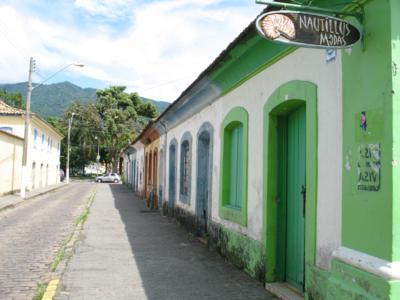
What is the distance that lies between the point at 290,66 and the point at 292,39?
6.39 ft

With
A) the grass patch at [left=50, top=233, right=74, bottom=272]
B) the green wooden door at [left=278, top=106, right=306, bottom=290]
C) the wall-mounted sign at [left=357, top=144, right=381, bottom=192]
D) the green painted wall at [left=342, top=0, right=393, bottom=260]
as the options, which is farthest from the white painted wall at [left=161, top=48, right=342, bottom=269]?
the grass patch at [left=50, top=233, right=74, bottom=272]

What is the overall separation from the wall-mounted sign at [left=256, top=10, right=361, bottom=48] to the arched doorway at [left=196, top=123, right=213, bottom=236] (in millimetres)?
5785

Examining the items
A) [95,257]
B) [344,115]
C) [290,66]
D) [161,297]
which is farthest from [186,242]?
[344,115]

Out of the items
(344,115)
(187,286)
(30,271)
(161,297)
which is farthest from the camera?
(30,271)

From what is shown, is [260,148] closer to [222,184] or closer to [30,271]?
[222,184]

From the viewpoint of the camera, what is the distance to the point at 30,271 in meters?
6.80

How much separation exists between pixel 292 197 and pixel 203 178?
14.8 ft

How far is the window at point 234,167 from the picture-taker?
702 cm

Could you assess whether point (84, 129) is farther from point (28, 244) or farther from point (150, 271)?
point (150, 271)

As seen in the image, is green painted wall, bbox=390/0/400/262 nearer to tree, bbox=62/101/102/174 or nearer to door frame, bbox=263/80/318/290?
door frame, bbox=263/80/318/290

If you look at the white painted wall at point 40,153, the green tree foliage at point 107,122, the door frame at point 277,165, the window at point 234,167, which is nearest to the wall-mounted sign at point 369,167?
the door frame at point 277,165

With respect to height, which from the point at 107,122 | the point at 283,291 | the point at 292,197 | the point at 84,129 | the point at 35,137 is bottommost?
the point at 283,291

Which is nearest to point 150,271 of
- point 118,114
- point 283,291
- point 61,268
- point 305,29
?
point 61,268

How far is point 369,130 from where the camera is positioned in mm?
3654
